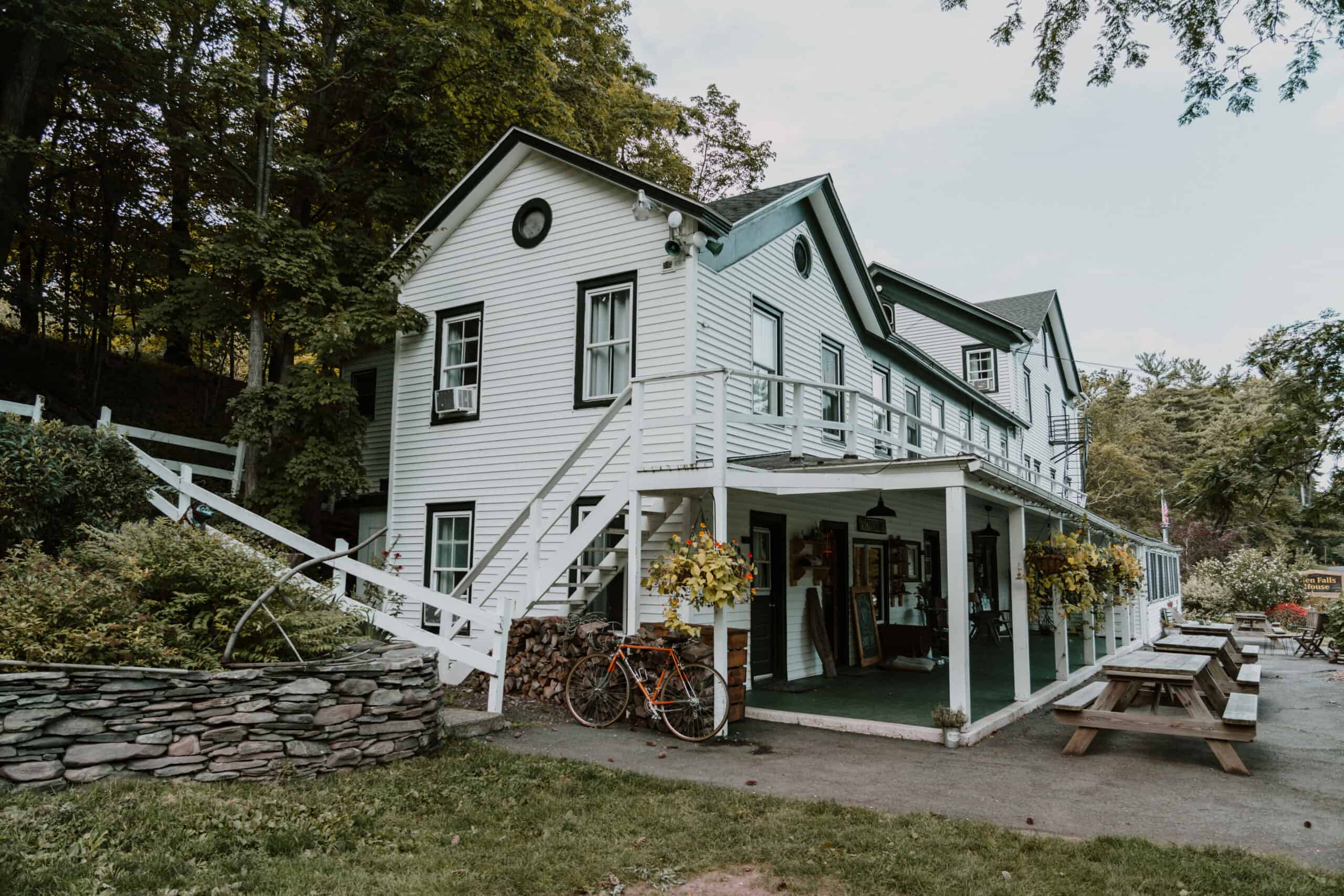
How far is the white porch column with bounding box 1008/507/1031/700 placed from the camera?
967 centimetres

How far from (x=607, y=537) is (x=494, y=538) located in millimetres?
1603

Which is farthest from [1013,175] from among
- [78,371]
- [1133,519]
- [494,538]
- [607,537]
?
[1133,519]

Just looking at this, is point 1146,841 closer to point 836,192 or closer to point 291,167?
point 836,192

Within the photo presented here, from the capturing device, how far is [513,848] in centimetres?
491

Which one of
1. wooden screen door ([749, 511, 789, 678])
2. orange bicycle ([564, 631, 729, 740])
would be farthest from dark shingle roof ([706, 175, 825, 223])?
orange bicycle ([564, 631, 729, 740])

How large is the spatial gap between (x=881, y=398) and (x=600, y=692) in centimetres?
976

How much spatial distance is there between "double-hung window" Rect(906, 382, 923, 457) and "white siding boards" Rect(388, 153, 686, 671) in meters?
8.18

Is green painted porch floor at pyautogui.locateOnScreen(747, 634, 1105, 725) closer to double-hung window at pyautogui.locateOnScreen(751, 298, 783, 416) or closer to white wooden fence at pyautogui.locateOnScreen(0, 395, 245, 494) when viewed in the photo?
double-hung window at pyautogui.locateOnScreen(751, 298, 783, 416)

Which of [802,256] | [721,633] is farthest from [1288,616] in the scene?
[721,633]

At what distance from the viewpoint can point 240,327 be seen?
48.3 ft

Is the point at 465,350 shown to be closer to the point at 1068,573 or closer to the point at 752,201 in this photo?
the point at 752,201

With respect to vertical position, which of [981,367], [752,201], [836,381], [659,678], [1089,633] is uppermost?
[981,367]

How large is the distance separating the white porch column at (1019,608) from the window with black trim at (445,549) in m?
7.14

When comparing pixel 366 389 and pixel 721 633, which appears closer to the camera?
pixel 721 633
